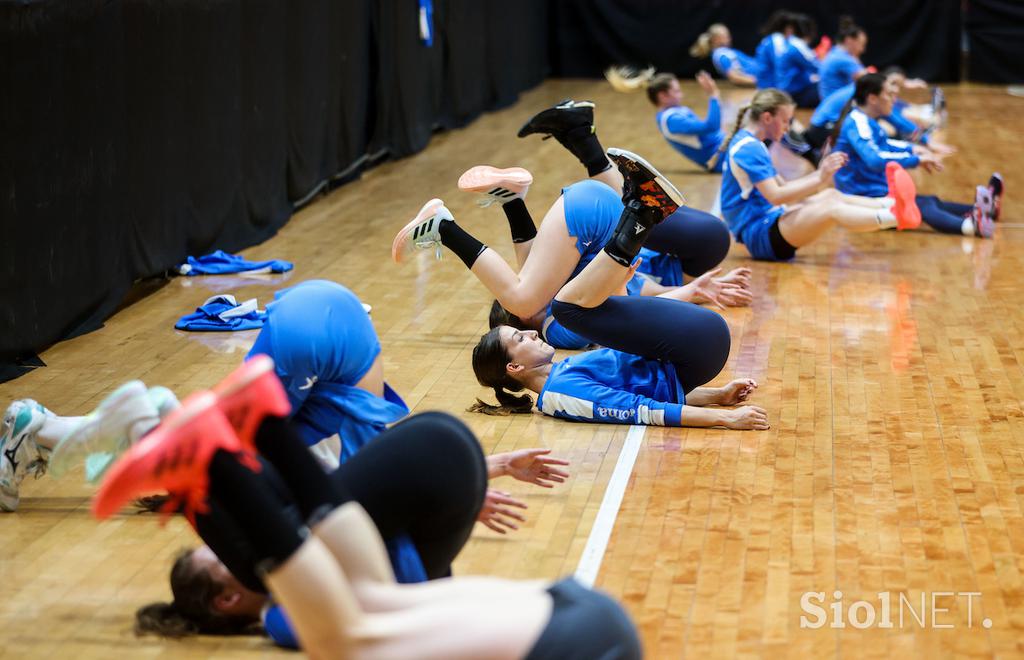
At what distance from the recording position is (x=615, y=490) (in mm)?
3775

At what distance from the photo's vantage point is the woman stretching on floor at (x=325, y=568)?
2.01m

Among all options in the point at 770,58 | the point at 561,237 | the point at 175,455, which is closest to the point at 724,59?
the point at 770,58

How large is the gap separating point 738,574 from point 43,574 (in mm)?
1807

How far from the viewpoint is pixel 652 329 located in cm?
422

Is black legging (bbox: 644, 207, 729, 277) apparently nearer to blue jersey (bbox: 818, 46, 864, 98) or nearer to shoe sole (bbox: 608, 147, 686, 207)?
shoe sole (bbox: 608, 147, 686, 207)

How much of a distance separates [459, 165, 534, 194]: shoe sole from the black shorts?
3.12 m

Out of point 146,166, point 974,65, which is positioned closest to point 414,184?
point 146,166

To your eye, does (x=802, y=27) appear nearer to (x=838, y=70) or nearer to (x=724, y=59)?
(x=724, y=59)

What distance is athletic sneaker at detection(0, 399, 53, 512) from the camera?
342cm

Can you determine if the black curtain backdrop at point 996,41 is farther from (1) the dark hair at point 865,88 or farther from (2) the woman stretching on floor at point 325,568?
(2) the woman stretching on floor at point 325,568

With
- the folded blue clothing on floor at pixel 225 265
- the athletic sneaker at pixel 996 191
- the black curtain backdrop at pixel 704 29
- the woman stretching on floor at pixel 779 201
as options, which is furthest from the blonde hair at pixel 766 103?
the black curtain backdrop at pixel 704 29

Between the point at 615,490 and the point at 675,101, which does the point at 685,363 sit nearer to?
the point at 615,490

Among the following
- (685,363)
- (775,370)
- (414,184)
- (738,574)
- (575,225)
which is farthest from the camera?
(414,184)

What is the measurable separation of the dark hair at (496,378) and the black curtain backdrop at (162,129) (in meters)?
1.88
